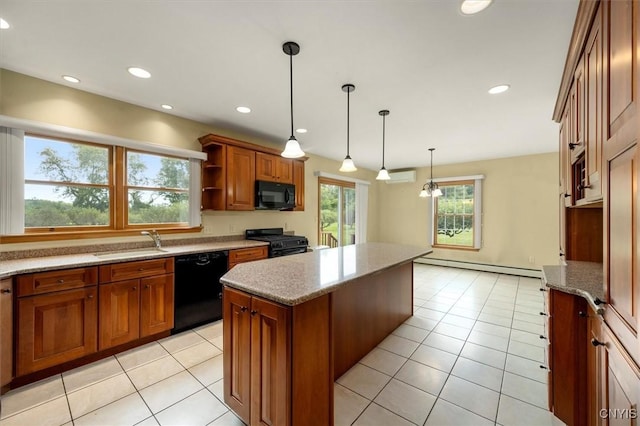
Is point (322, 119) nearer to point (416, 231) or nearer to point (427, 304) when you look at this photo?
point (427, 304)

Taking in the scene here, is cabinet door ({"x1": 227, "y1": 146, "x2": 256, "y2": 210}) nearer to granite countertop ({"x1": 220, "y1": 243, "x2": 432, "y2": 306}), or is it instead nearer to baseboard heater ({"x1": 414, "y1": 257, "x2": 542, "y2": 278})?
granite countertop ({"x1": 220, "y1": 243, "x2": 432, "y2": 306})

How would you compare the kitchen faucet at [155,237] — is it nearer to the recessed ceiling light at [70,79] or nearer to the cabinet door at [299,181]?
the recessed ceiling light at [70,79]

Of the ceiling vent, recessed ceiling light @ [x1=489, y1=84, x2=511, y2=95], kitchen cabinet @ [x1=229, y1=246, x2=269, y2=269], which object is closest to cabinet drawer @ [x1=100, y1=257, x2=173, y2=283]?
kitchen cabinet @ [x1=229, y1=246, x2=269, y2=269]

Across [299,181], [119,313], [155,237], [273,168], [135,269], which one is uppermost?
[273,168]

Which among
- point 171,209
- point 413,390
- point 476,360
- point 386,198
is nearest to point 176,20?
point 171,209

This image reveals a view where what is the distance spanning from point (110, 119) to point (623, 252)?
398 centimetres

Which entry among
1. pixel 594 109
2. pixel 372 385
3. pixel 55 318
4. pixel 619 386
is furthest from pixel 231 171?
pixel 619 386

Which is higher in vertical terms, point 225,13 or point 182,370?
point 225,13

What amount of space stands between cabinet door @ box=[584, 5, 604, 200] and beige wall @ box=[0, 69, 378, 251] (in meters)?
Result: 3.71

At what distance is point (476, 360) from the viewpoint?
2.36 metres

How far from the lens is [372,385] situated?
2018 millimetres

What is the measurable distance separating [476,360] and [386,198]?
5.05m

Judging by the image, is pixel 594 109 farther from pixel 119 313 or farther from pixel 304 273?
pixel 119 313

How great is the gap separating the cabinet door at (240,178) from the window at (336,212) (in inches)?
75.6
